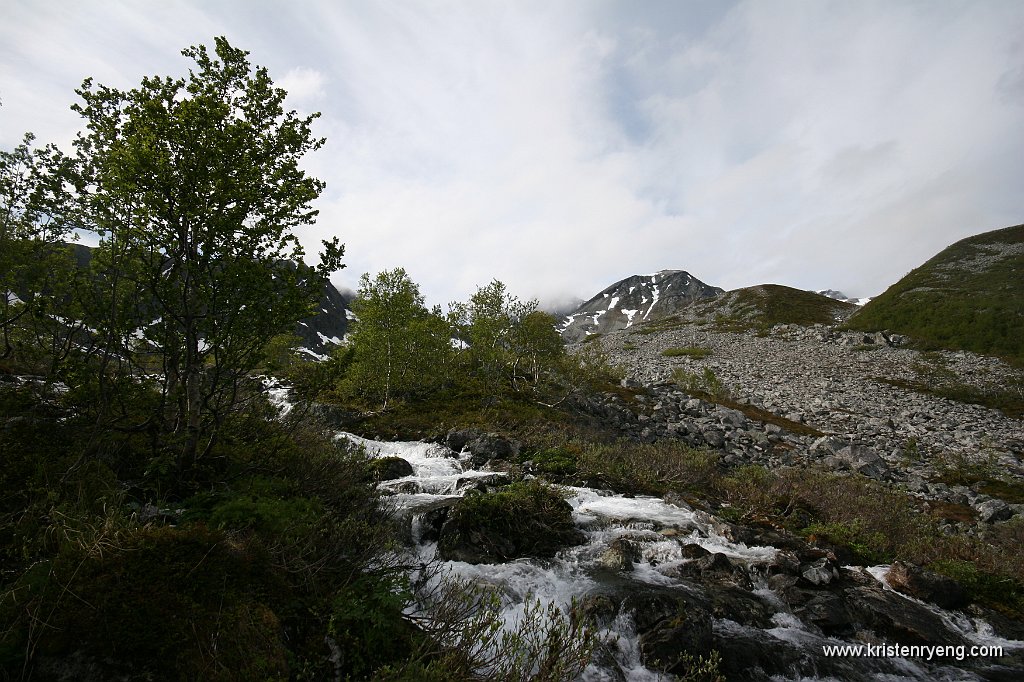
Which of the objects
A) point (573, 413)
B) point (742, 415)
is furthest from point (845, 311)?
point (573, 413)

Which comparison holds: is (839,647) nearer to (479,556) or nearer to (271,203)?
(479,556)

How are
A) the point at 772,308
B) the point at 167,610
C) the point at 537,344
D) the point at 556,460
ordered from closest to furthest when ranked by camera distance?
the point at 167,610 → the point at 556,460 → the point at 537,344 → the point at 772,308

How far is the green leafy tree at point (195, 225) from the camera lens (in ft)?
23.0

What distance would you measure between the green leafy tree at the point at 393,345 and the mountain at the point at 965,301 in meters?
62.8

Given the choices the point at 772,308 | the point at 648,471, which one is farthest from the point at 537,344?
the point at 772,308

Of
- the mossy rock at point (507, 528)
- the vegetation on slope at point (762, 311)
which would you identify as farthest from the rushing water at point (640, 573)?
the vegetation on slope at point (762, 311)

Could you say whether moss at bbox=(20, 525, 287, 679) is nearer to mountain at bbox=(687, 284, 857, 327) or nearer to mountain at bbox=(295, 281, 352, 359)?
mountain at bbox=(295, 281, 352, 359)

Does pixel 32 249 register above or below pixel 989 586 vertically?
above

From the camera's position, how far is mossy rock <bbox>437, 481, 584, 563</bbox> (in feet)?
32.2

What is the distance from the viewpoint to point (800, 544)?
1222 cm

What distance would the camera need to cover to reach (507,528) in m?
10.6

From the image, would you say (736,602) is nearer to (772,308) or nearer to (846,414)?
(846,414)

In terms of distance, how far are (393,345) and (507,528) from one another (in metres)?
19.4

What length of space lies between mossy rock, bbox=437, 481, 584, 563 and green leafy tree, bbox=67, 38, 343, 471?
5.42m
